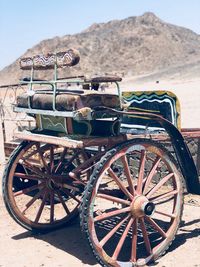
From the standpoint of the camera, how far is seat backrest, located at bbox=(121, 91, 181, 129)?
870 cm

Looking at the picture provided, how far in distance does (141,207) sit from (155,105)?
3.83 metres

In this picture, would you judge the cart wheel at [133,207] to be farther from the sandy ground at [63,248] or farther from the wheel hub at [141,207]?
the sandy ground at [63,248]

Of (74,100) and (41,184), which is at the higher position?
(74,100)

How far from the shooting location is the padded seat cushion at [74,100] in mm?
5445

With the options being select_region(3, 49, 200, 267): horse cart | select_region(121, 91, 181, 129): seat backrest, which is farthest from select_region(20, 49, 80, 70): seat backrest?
select_region(121, 91, 181, 129): seat backrest

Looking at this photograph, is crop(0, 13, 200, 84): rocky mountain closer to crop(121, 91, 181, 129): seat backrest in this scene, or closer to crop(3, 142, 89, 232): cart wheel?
crop(121, 91, 181, 129): seat backrest

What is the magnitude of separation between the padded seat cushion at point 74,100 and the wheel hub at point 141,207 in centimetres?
114

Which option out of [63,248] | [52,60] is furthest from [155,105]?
[52,60]

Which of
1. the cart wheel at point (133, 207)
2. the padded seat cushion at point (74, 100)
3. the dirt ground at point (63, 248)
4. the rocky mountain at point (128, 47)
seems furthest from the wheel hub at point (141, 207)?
the rocky mountain at point (128, 47)

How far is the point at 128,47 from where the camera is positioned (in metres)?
115

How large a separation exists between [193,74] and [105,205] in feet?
167

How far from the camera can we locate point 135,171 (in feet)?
32.0

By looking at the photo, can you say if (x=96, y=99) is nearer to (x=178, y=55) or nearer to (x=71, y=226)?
(x=71, y=226)

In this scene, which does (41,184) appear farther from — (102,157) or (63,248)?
(102,157)
